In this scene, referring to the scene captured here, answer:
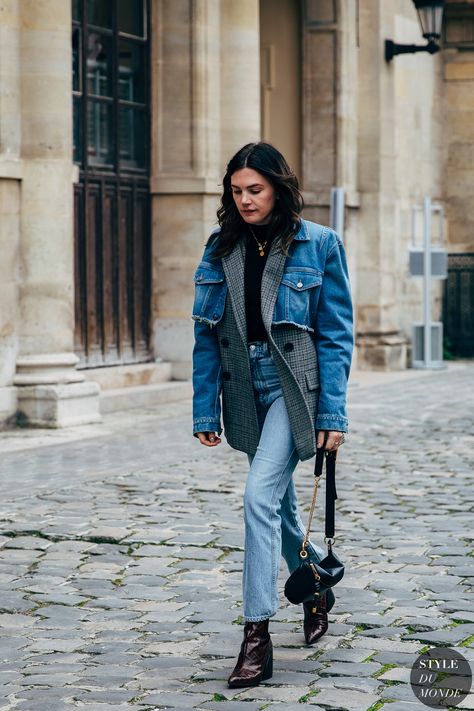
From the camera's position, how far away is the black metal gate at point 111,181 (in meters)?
14.4

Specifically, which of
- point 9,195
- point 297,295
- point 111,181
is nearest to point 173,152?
point 111,181

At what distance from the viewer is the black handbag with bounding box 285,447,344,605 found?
17.4 ft

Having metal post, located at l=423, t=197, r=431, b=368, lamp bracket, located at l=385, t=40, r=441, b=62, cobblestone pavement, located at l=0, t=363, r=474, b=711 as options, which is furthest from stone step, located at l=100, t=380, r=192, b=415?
lamp bracket, located at l=385, t=40, r=441, b=62

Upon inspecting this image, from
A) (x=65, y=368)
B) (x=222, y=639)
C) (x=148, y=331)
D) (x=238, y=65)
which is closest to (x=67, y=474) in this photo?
(x=65, y=368)

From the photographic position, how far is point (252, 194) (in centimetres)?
524

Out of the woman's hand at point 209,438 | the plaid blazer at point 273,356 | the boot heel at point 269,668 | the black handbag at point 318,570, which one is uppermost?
the plaid blazer at point 273,356

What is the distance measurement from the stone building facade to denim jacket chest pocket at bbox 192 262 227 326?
718 centimetres

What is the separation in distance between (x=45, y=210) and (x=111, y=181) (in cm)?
259

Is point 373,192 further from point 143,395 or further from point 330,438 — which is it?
point 330,438

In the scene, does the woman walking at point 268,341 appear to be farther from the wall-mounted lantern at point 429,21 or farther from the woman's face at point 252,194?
the wall-mounted lantern at point 429,21

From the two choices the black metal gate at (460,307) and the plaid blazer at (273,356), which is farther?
the black metal gate at (460,307)

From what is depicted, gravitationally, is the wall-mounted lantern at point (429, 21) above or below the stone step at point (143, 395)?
above

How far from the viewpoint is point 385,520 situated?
8242 mm

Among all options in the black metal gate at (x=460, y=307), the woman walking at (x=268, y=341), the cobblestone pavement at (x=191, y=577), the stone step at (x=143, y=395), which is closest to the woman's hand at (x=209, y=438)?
the woman walking at (x=268, y=341)
